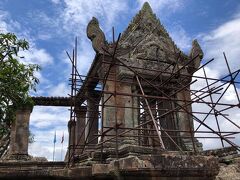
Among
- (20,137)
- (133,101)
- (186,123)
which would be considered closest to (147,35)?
(133,101)

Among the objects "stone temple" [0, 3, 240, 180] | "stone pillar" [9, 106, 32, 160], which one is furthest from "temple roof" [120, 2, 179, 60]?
"stone pillar" [9, 106, 32, 160]

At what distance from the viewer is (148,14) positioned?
11.9 meters

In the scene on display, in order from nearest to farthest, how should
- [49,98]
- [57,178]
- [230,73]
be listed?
[57,178] → [230,73] → [49,98]

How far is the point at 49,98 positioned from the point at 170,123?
30.1ft

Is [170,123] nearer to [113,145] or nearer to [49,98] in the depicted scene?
[113,145]

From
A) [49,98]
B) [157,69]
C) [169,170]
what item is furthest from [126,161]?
[49,98]

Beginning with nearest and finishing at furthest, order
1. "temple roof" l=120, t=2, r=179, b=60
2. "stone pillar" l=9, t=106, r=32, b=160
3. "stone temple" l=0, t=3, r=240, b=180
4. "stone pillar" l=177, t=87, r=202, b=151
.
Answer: "stone temple" l=0, t=3, r=240, b=180, "stone pillar" l=177, t=87, r=202, b=151, "temple roof" l=120, t=2, r=179, b=60, "stone pillar" l=9, t=106, r=32, b=160

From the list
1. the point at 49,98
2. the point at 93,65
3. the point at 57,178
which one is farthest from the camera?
the point at 49,98

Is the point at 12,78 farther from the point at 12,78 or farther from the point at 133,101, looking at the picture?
the point at 133,101

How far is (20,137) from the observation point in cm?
1342

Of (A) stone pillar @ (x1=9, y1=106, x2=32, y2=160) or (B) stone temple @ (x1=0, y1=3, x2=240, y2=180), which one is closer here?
(B) stone temple @ (x1=0, y1=3, x2=240, y2=180)

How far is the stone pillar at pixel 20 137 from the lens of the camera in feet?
42.3

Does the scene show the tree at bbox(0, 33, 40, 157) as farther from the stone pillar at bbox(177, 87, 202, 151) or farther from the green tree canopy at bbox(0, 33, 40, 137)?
the stone pillar at bbox(177, 87, 202, 151)

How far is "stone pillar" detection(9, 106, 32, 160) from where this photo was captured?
1290 cm
